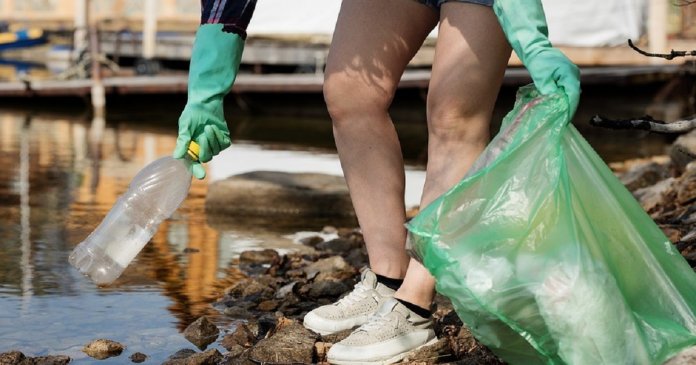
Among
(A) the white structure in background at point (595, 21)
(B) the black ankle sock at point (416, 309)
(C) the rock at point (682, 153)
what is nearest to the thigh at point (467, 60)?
(B) the black ankle sock at point (416, 309)

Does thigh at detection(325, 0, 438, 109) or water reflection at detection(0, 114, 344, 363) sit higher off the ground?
thigh at detection(325, 0, 438, 109)

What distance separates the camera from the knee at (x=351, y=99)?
3.67 m

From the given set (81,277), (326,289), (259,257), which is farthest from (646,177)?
(81,277)

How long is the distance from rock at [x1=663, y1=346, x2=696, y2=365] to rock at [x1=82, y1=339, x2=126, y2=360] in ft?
5.80

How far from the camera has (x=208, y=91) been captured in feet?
12.1

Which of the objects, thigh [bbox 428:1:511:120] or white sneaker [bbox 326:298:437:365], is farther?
white sneaker [bbox 326:298:437:365]

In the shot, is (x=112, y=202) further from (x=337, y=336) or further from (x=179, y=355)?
(x=337, y=336)

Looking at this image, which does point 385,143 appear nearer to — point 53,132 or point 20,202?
point 20,202

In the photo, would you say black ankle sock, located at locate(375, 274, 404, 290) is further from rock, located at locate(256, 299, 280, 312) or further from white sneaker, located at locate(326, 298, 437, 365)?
rock, located at locate(256, 299, 280, 312)

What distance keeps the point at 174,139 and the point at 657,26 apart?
7.06 metres

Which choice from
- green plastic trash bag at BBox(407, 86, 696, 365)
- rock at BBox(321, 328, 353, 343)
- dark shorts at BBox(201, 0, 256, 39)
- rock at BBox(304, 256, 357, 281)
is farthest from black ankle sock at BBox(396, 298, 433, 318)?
rock at BBox(304, 256, 357, 281)

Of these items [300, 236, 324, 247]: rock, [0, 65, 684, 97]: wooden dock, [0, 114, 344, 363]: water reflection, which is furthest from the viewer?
[0, 65, 684, 97]: wooden dock

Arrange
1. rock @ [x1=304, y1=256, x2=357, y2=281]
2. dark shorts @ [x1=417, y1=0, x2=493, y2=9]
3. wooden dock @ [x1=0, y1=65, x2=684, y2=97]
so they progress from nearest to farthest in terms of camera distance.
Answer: dark shorts @ [x1=417, y1=0, x2=493, y2=9], rock @ [x1=304, y1=256, x2=357, y2=281], wooden dock @ [x1=0, y1=65, x2=684, y2=97]

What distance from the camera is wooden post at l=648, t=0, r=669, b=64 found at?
16.8m
